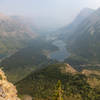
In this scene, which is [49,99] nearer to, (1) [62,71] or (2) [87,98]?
(2) [87,98]

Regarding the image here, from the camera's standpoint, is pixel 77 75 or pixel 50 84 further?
pixel 77 75

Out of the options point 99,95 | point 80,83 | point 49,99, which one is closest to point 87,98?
point 99,95

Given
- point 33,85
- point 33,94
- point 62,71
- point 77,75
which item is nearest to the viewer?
point 33,94

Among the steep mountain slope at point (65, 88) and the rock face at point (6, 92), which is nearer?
the rock face at point (6, 92)

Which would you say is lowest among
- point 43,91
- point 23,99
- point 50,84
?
point 23,99

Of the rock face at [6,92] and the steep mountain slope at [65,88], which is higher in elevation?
the steep mountain slope at [65,88]

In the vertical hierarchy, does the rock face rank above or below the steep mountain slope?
below

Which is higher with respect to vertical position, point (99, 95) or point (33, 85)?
point (33, 85)

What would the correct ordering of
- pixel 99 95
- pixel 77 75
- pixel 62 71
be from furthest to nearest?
pixel 62 71 < pixel 77 75 < pixel 99 95

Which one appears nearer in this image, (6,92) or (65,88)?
(6,92)

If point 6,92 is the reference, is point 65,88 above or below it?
above

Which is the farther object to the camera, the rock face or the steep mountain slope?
the steep mountain slope
